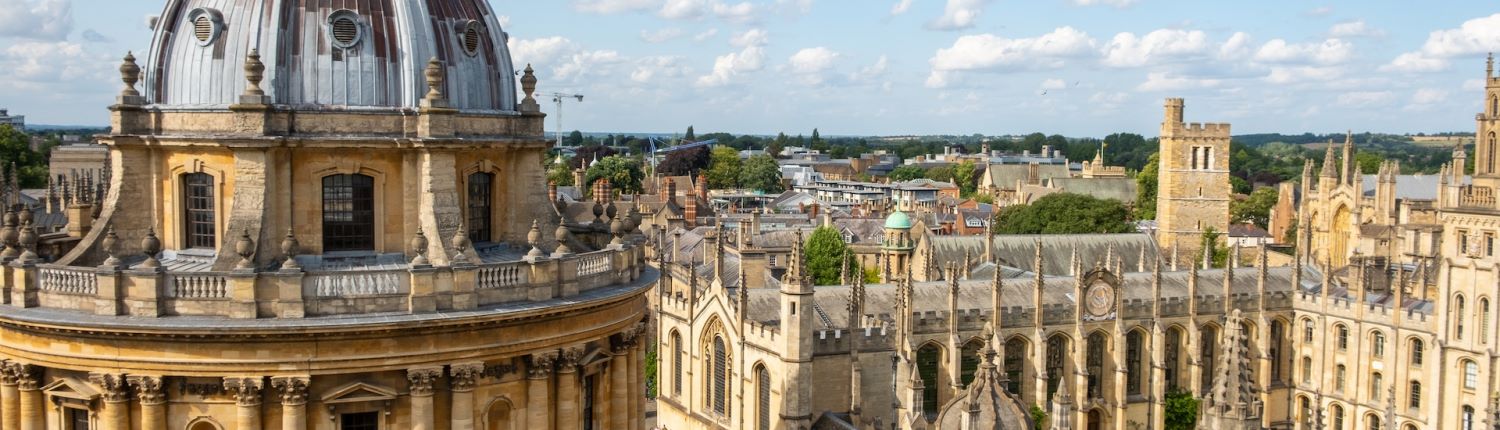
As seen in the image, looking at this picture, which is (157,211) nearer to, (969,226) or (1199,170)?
(1199,170)

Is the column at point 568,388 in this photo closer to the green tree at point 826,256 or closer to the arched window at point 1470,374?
the arched window at point 1470,374

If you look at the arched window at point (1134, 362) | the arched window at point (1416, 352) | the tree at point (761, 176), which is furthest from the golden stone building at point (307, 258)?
the tree at point (761, 176)

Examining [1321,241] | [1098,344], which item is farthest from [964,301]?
[1321,241]

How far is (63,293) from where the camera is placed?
21391mm

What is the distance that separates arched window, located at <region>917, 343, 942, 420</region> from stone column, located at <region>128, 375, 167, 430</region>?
100ft

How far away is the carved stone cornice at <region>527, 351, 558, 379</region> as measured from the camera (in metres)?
23.5

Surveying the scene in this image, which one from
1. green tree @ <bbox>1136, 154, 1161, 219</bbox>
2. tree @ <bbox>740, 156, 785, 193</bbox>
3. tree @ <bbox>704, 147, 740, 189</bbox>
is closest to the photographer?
green tree @ <bbox>1136, 154, 1161, 219</bbox>

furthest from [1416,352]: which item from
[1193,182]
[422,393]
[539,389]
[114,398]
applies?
[114,398]

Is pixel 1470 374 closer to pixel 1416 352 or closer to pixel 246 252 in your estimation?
pixel 1416 352

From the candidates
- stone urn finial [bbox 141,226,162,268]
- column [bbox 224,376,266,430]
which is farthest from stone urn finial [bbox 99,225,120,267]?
column [bbox 224,376,266,430]

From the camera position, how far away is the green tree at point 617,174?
427 feet

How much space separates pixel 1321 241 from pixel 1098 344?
46637mm

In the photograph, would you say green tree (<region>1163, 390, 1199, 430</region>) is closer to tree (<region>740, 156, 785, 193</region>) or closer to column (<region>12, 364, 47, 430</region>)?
column (<region>12, 364, 47, 430</region>)

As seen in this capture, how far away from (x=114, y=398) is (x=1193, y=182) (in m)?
78.0
